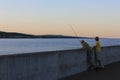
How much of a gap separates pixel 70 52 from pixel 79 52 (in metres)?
1.09

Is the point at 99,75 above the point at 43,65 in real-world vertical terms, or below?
below

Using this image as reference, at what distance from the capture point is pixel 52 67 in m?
14.6

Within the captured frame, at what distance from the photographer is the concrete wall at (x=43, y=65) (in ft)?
39.1

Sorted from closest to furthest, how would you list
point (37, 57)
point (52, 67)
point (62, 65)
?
point (37, 57) → point (52, 67) → point (62, 65)

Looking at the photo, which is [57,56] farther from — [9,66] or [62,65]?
[9,66]

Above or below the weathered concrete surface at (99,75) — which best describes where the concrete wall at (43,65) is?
above

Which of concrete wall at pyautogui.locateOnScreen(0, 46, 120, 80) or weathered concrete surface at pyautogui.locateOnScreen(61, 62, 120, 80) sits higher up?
concrete wall at pyautogui.locateOnScreen(0, 46, 120, 80)

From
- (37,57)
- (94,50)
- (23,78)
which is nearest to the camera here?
(23,78)

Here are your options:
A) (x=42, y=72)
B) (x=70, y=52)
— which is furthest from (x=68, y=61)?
(x=42, y=72)

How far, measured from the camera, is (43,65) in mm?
13938

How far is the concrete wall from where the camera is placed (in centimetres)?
1191

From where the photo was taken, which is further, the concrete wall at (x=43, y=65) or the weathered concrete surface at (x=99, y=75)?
the weathered concrete surface at (x=99, y=75)

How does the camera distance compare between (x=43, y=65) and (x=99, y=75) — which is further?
(x=99, y=75)

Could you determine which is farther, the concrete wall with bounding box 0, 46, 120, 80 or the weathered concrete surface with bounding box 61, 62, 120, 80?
the weathered concrete surface with bounding box 61, 62, 120, 80
